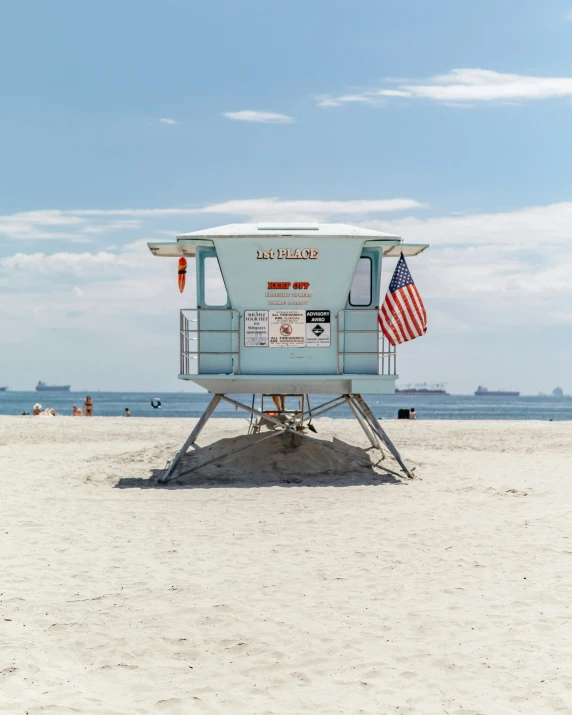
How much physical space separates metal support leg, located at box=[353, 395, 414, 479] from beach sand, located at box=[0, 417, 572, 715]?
0.73 metres

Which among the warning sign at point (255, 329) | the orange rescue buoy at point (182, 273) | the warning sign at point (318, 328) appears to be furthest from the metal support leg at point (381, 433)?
the orange rescue buoy at point (182, 273)

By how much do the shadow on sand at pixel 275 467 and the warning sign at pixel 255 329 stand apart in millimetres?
2634

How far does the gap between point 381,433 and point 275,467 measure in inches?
90.2

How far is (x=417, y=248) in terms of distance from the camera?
15750 millimetres

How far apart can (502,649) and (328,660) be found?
4.48 feet

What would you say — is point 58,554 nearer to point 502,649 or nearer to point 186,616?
point 186,616

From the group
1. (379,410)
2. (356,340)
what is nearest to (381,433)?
(356,340)

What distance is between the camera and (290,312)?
49.9 ft

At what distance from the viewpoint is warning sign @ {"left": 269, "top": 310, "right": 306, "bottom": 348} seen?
15188 millimetres

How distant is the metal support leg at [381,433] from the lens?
51.8 feet

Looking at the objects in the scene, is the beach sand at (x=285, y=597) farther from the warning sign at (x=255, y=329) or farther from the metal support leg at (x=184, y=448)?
the warning sign at (x=255, y=329)

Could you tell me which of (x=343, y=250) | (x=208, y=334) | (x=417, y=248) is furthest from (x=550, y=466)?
(x=208, y=334)

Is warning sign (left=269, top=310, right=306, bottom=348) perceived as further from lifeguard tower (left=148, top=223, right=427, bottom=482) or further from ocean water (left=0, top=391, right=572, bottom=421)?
ocean water (left=0, top=391, right=572, bottom=421)

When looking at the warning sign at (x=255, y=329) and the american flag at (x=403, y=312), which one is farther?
the warning sign at (x=255, y=329)
